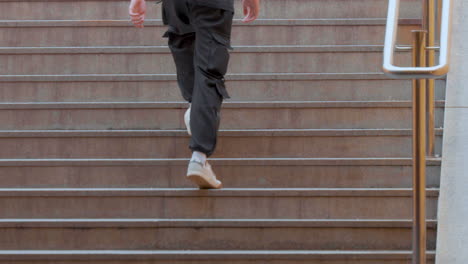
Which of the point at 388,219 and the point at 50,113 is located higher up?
the point at 50,113

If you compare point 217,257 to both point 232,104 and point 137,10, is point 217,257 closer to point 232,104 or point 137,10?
point 232,104

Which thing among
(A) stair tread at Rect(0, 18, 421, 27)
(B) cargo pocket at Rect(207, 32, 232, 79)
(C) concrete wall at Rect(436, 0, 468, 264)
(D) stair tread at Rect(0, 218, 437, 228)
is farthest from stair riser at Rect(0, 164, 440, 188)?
(A) stair tread at Rect(0, 18, 421, 27)

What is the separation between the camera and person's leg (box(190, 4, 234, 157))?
13.5 feet

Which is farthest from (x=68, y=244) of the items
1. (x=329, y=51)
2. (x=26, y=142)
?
(x=329, y=51)

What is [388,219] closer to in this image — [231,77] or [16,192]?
[231,77]

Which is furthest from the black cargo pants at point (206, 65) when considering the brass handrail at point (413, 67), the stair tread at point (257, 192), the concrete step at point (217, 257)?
the brass handrail at point (413, 67)

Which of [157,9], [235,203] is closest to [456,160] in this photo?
[235,203]

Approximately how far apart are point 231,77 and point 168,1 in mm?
941

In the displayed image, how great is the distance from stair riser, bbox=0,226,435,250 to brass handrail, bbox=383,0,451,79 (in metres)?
1.24

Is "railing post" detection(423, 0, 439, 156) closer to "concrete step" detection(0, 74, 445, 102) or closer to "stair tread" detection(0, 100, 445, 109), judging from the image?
"stair tread" detection(0, 100, 445, 109)

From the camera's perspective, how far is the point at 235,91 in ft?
17.0

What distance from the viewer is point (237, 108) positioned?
4891 mm

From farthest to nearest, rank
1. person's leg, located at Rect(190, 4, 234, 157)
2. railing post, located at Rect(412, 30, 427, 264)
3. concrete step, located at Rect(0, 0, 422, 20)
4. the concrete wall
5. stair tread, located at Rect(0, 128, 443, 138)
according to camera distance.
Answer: concrete step, located at Rect(0, 0, 422, 20) < stair tread, located at Rect(0, 128, 443, 138) < person's leg, located at Rect(190, 4, 234, 157) < the concrete wall < railing post, located at Rect(412, 30, 427, 264)

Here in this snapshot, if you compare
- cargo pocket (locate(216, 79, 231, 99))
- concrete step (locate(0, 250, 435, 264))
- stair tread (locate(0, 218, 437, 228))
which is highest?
cargo pocket (locate(216, 79, 231, 99))
